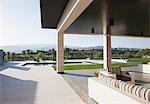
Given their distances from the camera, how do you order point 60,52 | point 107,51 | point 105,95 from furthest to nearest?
point 107,51 → point 60,52 → point 105,95

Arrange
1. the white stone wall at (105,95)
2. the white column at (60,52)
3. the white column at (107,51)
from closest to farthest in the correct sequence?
the white stone wall at (105,95) → the white column at (60,52) → the white column at (107,51)

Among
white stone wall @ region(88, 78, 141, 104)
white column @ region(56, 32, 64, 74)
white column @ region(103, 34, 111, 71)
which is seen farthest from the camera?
white column @ region(103, 34, 111, 71)

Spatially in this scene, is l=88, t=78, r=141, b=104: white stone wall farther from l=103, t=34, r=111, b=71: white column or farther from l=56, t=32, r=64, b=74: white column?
l=103, t=34, r=111, b=71: white column

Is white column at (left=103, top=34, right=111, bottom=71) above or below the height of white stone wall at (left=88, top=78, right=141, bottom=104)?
above

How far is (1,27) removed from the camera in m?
11.4

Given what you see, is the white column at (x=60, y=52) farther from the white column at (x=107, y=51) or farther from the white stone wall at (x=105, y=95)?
the white stone wall at (x=105, y=95)

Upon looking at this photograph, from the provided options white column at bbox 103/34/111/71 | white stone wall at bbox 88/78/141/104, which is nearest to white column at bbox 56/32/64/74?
white column at bbox 103/34/111/71

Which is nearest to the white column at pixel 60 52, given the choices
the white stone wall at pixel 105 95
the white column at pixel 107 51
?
the white column at pixel 107 51

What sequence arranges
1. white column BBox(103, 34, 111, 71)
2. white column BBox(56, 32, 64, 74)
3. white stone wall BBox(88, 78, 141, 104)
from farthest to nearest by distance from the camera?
white column BBox(103, 34, 111, 71), white column BBox(56, 32, 64, 74), white stone wall BBox(88, 78, 141, 104)

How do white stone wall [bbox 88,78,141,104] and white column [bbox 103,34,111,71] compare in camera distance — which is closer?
white stone wall [bbox 88,78,141,104]

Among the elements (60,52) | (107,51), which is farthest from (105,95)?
(107,51)

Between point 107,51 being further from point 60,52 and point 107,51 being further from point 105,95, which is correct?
point 105,95

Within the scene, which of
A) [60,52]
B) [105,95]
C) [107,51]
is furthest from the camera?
[107,51]

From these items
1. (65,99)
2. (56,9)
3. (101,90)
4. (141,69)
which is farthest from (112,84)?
(141,69)
